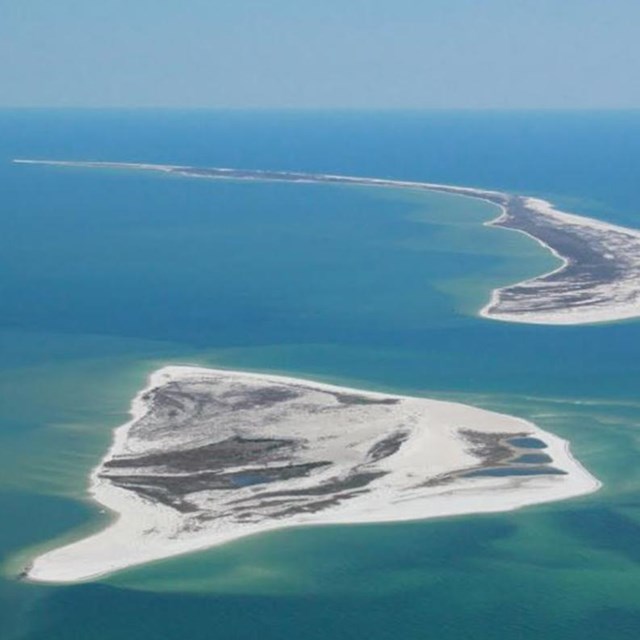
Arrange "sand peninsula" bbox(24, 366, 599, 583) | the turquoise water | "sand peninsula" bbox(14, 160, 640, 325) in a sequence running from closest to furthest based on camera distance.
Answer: the turquoise water → "sand peninsula" bbox(24, 366, 599, 583) → "sand peninsula" bbox(14, 160, 640, 325)

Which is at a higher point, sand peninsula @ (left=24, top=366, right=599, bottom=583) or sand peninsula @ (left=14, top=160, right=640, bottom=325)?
sand peninsula @ (left=14, top=160, right=640, bottom=325)

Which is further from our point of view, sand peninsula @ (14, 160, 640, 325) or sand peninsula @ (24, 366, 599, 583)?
sand peninsula @ (14, 160, 640, 325)

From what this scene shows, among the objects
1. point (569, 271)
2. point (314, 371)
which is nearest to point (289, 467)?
point (314, 371)

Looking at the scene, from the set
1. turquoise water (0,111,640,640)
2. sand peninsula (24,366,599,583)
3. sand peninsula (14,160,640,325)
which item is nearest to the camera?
turquoise water (0,111,640,640)

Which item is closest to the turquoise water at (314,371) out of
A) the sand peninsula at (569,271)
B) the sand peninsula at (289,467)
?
the sand peninsula at (289,467)

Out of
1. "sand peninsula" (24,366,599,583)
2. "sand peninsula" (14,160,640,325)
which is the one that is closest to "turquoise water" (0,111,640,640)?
"sand peninsula" (24,366,599,583)

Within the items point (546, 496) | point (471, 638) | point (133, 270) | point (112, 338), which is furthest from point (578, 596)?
point (133, 270)

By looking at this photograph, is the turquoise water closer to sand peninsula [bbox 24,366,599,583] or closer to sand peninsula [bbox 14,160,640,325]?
sand peninsula [bbox 24,366,599,583]
